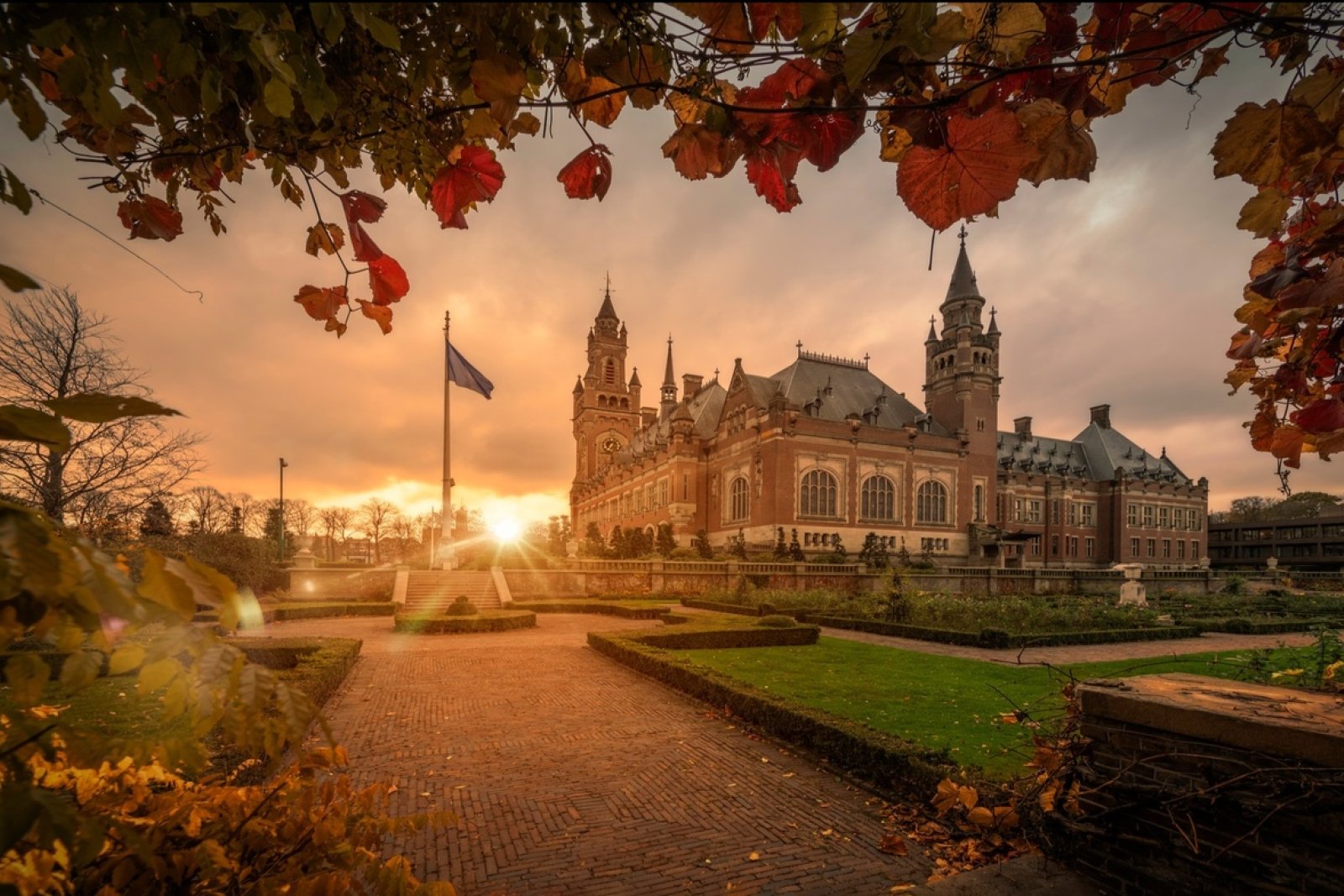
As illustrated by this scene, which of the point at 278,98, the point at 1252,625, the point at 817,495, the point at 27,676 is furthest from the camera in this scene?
the point at 817,495

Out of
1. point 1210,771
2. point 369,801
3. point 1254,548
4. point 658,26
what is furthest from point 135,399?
point 1254,548

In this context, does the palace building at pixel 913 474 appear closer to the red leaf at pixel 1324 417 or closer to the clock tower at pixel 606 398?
the clock tower at pixel 606 398

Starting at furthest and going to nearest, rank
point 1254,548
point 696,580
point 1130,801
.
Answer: point 1254,548
point 696,580
point 1130,801

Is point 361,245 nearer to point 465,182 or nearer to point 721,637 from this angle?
point 465,182

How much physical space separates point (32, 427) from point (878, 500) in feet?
143

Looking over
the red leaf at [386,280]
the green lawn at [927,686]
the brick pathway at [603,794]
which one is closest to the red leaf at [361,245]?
the red leaf at [386,280]

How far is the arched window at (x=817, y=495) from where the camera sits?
39.7m

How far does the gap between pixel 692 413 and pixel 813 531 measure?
17.5 meters

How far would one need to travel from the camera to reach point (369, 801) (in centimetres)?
243

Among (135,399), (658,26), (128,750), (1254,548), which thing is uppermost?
(658,26)

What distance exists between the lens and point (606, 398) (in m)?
70.1

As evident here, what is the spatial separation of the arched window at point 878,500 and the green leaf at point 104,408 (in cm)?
4229

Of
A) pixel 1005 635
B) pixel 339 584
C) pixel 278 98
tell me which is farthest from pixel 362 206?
pixel 339 584

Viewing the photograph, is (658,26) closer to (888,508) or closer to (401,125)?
(401,125)
